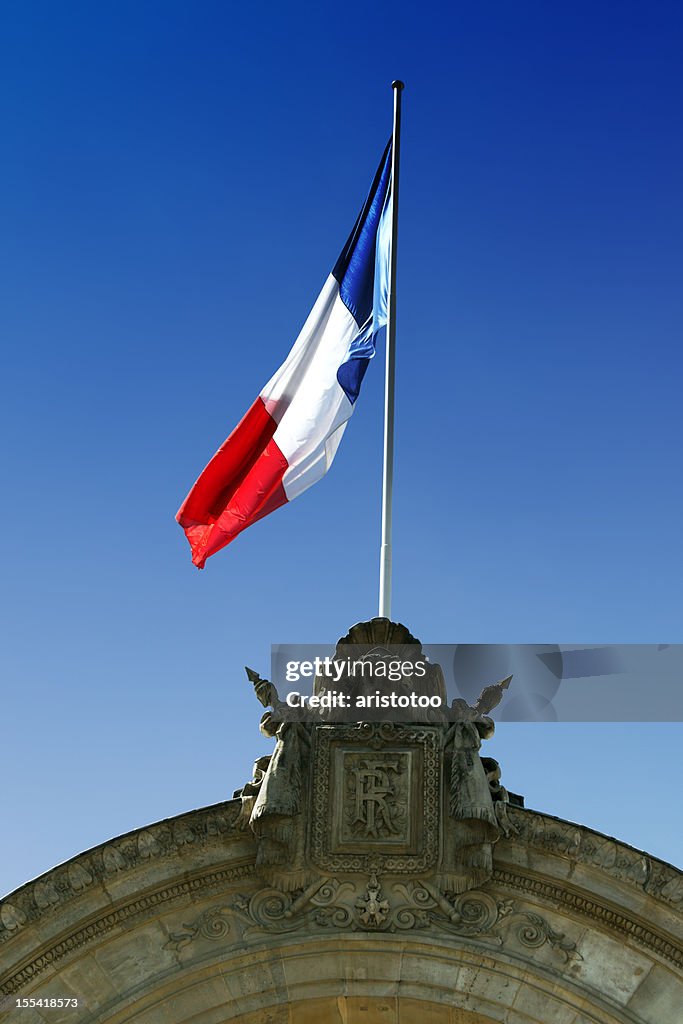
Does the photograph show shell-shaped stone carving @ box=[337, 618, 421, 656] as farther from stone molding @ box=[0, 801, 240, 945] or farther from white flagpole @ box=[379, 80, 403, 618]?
stone molding @ box=[0, 801, 240, 945]

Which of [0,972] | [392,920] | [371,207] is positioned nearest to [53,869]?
[0,972]

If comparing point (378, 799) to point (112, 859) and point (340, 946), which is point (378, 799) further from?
point (112, 859)

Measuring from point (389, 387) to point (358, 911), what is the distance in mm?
4565

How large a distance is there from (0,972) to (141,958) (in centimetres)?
100

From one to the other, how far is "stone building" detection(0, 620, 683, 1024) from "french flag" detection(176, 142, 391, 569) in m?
2.42

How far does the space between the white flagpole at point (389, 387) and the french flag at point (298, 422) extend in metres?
0.20

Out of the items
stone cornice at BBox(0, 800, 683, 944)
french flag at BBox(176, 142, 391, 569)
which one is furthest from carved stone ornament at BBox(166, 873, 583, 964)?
french flag at BBox(176, 142, 391, 569)

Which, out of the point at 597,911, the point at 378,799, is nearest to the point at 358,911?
the point at 378,799

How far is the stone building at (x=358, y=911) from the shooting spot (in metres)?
10.6

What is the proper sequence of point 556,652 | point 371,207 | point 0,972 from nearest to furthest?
point 0,972, point 556,652, point 371,207

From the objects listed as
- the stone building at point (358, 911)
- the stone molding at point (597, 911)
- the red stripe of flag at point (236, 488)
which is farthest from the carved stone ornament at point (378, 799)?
the red stripe of flag at point (236, 488)

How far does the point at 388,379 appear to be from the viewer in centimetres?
1305

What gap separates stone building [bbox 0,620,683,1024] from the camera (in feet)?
34.9

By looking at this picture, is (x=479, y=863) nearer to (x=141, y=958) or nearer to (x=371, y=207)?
(x=141, y=958)
